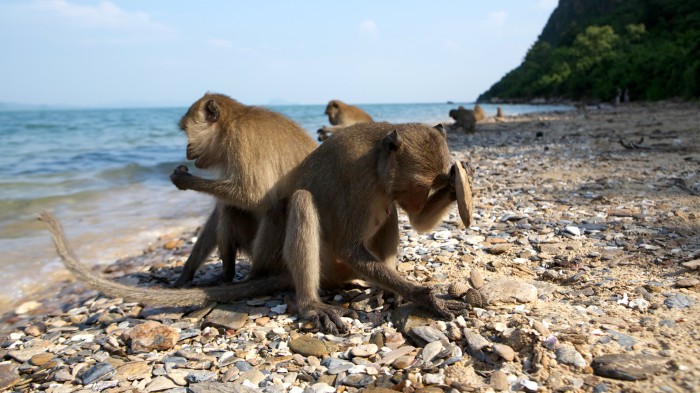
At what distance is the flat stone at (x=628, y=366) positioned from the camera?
2.49 metres

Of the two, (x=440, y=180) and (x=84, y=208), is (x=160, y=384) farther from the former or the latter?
(x=84, y=208)

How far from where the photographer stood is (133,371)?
325 cm

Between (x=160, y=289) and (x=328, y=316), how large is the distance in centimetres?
150

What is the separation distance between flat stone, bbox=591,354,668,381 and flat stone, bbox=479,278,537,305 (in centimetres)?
87

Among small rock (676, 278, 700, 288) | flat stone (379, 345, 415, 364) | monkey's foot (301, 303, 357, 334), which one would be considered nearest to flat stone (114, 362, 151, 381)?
monkey's foot (301, 303, 357, 334)

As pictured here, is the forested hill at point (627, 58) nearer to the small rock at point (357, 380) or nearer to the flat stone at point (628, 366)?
the flat stone at point (628, 366)

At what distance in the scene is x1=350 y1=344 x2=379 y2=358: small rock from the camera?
320cm

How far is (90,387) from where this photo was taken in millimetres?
3107

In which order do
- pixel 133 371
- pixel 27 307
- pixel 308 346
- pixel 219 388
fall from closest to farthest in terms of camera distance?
1. pixel 219 388
2. pixel 133 371
3. pixel 308 346
4. pixel 27 307

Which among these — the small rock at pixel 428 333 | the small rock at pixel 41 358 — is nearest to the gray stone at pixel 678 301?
the small rock at pixel 428 333

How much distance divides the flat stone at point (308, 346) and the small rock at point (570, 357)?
56.1 inches

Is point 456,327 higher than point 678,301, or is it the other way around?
point 678,301

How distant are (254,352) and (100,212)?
7.54m

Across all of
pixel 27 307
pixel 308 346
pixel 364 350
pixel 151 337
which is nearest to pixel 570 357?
pixel 364 350
